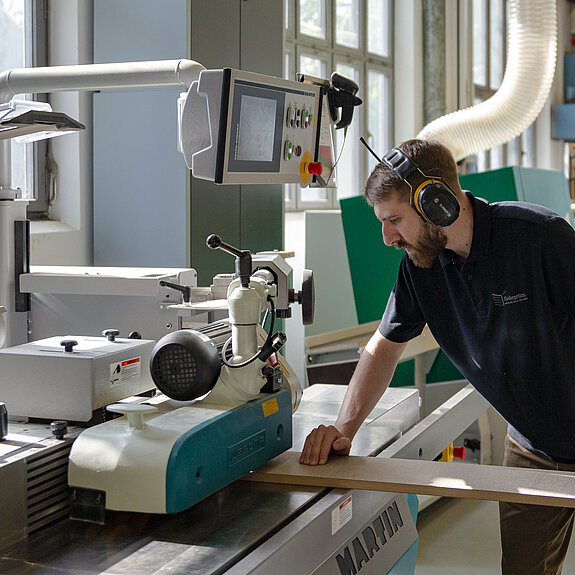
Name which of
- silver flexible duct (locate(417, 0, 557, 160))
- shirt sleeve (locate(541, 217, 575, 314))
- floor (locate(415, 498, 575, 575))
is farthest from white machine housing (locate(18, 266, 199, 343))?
silver flexible duct (locate(417, 0, 557, 160))

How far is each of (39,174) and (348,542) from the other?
189 cm

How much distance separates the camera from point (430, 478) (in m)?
1.37

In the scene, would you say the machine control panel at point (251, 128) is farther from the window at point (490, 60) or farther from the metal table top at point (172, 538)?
the window at point (490, 60)

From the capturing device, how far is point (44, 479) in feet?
3.90

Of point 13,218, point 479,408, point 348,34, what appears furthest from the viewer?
point 348,34

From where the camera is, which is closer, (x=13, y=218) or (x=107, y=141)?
(x=13, y=218)

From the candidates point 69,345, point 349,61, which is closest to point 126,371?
point 69,345

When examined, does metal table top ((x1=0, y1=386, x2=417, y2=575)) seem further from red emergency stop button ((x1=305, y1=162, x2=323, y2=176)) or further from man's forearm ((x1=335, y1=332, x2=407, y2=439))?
red emergency stop button ((x1=305, y1=162, x2=323, y2=176))

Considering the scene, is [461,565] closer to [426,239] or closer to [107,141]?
[426,239]

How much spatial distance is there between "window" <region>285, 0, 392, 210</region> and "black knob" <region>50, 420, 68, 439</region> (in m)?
3.24

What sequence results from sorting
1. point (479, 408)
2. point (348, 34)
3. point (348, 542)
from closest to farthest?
point (348, 542)
point (479, 408)
point (348, 34)

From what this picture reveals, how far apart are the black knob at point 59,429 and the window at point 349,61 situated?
10.6 feet

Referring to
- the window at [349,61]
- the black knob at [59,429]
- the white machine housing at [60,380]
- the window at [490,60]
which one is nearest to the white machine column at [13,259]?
the white machine housing at [60,380]

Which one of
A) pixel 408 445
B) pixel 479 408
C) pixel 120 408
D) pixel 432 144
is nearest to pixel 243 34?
pixel 432 144
